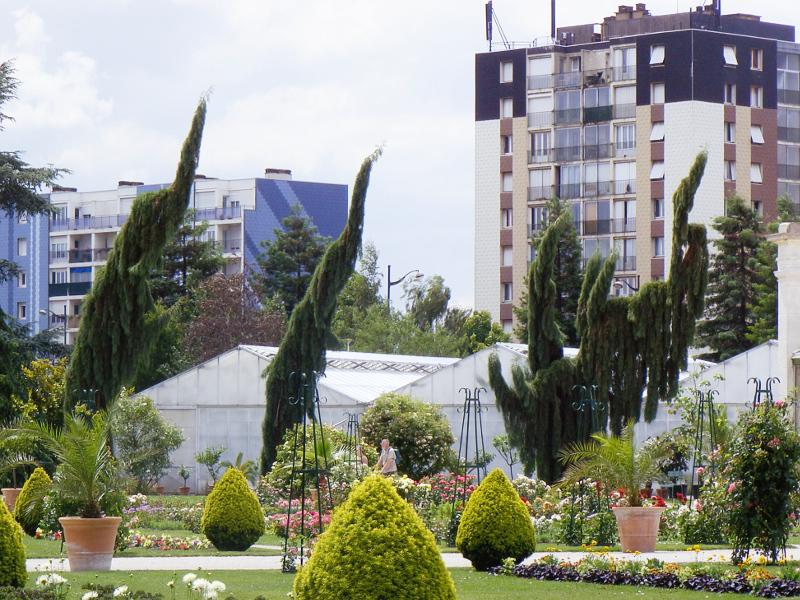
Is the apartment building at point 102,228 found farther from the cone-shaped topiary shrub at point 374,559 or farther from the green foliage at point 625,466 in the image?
the cone-shaped topiary shrub at point 374,559

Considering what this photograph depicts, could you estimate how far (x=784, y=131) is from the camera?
7738 cm

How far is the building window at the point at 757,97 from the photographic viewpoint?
75938 mm

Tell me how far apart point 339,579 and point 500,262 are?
7053 cm

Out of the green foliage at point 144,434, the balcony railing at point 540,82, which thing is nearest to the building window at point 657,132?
the balcony railing at point 540,82

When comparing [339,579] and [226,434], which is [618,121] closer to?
[226,434]

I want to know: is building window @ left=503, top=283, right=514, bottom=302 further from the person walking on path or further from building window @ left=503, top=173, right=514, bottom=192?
the person walking on path

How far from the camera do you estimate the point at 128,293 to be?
31516mm

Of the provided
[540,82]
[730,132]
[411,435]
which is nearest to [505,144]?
[540,82]

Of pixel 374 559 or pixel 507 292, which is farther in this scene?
pixel 507 292

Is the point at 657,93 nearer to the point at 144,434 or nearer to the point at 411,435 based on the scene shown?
the point at 144,434

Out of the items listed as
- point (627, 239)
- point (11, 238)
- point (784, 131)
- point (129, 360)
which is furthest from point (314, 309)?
point (11, 238)

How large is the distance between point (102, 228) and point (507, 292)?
31748 millimetres

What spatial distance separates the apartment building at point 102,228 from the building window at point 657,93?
26.3 m

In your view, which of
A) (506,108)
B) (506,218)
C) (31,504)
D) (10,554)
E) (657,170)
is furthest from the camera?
(506,218)
